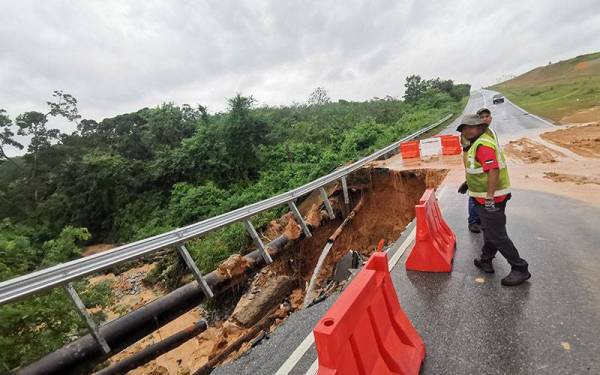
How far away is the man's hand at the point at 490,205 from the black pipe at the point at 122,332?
4.39m

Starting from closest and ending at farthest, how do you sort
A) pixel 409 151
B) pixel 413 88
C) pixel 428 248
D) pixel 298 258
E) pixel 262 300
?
pixel 428 248 → pixel 262 300 → pixel 298 258 → pixel 409 151 → pixel 413 88

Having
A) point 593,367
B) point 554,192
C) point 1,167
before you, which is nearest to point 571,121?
point 554,192

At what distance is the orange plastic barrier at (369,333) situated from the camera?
181 cm

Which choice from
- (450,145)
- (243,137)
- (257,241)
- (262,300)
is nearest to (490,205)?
(257,241)

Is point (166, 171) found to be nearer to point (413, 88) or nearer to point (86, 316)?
point (86, 316)

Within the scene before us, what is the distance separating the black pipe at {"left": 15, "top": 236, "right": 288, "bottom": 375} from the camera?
11.7 feet

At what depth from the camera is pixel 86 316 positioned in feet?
12.0

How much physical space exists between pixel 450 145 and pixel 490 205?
1102cm

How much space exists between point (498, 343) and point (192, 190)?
19819mm

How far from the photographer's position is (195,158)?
A: 81.8ft

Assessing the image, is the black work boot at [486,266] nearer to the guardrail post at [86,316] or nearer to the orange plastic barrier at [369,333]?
the orange plastic barrier at [369,333]

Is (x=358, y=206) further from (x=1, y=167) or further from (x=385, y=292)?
(x=1, y=167)

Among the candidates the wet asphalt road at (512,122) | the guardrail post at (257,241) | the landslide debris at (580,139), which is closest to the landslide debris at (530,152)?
the landslide debris at (580,139)

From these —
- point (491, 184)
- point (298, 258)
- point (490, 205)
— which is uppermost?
point (491, 184)
